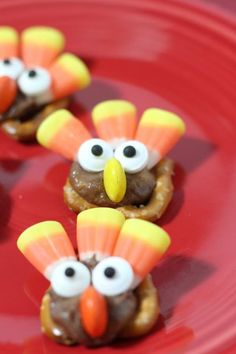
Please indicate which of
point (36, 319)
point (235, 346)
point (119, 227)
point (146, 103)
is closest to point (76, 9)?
point (146, 103)

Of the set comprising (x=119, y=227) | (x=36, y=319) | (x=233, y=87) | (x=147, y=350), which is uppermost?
(x=233, y=87)

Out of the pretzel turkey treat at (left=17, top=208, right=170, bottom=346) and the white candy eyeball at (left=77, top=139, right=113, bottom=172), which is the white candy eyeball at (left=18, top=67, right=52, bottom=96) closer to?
the white candy eyeball at (left=77, top=139, right=113, bottom=172)

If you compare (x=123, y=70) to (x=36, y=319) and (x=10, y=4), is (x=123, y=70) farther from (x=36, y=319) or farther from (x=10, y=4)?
(x=36, y=319)

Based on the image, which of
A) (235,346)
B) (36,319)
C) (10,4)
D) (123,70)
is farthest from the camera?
(10,4)

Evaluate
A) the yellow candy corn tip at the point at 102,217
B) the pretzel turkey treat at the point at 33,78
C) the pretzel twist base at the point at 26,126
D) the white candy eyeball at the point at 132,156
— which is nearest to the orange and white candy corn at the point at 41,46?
the pretzel turkey treat at the point at 33,78

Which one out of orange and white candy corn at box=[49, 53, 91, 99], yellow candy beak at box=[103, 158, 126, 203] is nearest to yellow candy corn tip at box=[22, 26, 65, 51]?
orange and white candy corn at box=[49, 53, 91, 99]

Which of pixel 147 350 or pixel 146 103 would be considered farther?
pixel 146 103

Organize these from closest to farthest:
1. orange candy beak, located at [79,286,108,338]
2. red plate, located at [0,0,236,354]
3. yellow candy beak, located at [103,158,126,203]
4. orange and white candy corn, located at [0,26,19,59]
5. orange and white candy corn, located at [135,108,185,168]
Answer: orange candy beak, located at [79,286,108,338] < red plate, located at [0,0,236,354] < yellow candy beak, located at [103,158,126,203] < orange and white candy corn, located at [135,108,185,168] < orange and white candy corn, located at [0,26,19,59]

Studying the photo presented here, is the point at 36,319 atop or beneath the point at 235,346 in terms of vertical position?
beneath
